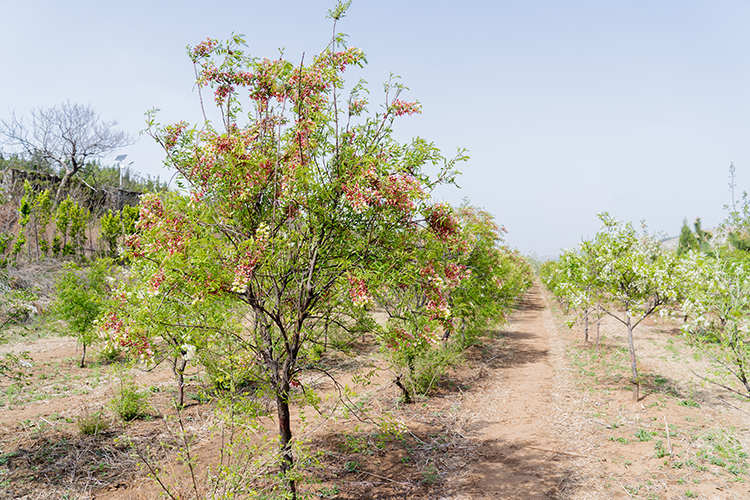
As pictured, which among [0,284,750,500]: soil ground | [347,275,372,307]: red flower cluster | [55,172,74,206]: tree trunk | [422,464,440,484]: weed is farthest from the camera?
[55,172,74,206]: tree trunk

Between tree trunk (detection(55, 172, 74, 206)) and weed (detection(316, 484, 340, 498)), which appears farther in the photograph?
tree trunk (detection(55, 172, 74, 206))

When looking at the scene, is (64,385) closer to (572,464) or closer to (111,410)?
(111,410)

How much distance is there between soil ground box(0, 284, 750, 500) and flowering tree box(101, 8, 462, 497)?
1.08 meters

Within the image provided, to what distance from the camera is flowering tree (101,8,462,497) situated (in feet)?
12.4

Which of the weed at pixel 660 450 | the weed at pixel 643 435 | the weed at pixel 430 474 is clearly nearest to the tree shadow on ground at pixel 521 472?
the weed at pixel 430 474

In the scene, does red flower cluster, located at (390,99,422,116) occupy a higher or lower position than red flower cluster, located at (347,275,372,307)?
higher

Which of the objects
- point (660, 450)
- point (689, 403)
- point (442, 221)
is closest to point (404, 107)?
point (442, 221)

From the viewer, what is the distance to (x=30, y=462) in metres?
6.07

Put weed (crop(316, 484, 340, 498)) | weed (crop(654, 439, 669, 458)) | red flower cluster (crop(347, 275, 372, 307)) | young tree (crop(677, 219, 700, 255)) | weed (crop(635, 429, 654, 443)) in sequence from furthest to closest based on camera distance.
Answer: young tree (crop(677, 219, 700, 255))
weed (crop(635, 429, 654, 443))
weed (crop(654, 439, 669, 458))
weed (crop(316, 484, 340, 498))
red flower cluster (crop(347, 275, 372, 307))

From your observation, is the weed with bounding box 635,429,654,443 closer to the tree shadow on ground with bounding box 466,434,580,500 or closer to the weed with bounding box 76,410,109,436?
the tree shadow on ground with bounding box 466,434,580,500

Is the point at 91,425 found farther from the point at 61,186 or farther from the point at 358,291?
the point at 61,186

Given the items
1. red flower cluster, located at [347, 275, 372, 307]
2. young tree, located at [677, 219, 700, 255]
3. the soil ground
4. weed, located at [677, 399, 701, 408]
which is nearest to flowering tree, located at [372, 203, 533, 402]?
red flower cluster, located at [347, 275, 372, 307]

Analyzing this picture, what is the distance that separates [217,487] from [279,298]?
1773mm

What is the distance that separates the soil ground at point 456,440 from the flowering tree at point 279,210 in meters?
1.08
